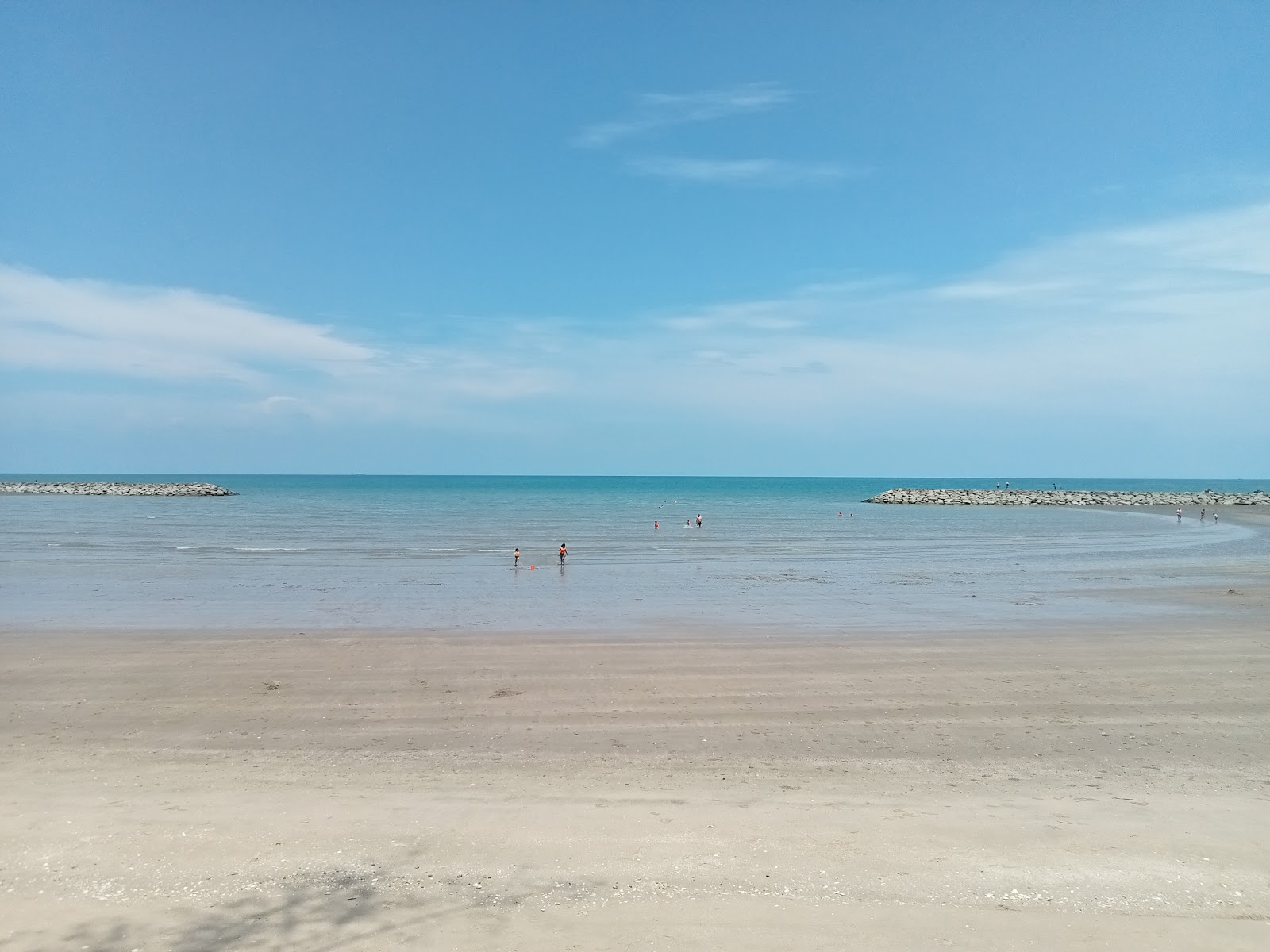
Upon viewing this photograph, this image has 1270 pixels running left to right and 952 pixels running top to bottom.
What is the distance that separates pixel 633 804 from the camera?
9398 millimetres

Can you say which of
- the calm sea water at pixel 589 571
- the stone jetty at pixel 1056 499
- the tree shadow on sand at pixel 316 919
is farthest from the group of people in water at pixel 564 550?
the stone jetty at pixel 1056 499

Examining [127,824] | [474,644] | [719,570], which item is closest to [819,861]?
[127,824]

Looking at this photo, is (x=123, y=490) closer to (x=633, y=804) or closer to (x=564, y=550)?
(x=564, y=550)

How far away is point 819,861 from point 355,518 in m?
70.2

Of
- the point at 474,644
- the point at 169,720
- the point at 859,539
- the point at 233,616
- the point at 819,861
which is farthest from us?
the point at 859,539

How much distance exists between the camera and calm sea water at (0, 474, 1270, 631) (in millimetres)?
23234

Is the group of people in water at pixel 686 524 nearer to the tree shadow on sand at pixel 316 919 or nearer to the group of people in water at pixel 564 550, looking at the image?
the group of people in water at pixel 564 550

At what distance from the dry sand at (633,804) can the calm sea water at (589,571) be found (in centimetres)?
600

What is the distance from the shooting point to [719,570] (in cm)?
3522

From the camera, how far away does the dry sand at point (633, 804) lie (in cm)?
689

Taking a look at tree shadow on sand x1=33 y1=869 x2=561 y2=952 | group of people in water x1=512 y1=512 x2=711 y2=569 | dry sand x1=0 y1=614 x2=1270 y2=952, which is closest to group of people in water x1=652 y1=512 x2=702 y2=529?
group of people in water x1=512 y1=512 x2=711 y2=569

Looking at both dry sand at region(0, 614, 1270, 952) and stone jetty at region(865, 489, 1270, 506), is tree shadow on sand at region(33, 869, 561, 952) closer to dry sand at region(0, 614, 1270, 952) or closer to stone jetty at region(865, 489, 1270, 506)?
dry sand at region(0, 614, 1270, 952)

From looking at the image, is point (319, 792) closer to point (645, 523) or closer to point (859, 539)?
point (859, 539)

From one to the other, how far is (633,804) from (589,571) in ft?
84.2
